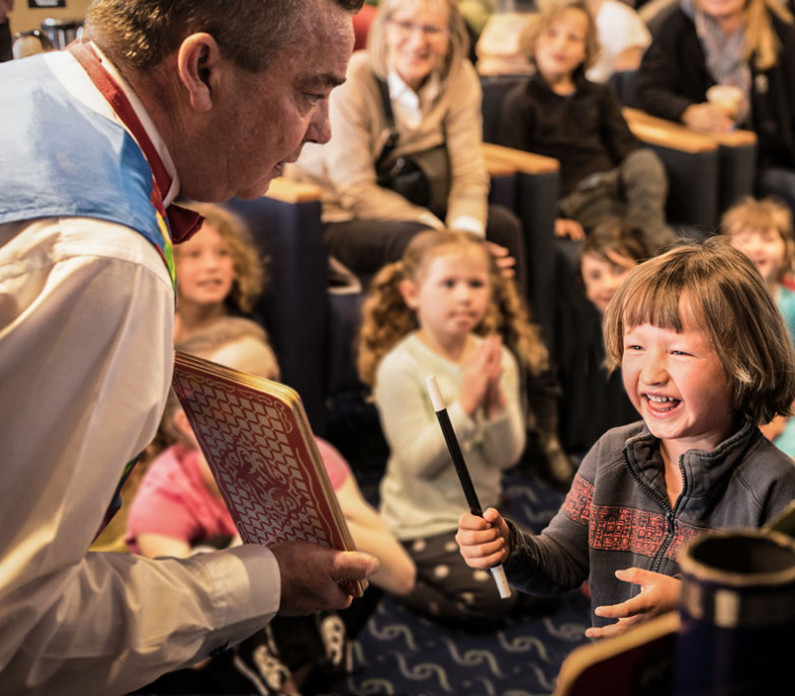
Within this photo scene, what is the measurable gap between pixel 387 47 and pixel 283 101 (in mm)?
2137

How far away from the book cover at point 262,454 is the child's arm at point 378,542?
1050 millimetres

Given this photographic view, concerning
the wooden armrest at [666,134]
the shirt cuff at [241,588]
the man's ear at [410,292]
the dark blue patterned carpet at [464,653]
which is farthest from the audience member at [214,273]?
the shirt cuff at [241,588]

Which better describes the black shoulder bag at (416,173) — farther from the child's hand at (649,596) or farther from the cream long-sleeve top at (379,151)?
the child's hand at (649,596)

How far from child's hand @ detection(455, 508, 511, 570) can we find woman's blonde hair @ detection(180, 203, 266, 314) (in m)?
1.83

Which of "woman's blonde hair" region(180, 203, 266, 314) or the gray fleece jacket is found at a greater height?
the gray fleece jacket

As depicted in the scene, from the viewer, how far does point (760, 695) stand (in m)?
0.58

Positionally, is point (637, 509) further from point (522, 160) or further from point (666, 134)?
point (666, 134)

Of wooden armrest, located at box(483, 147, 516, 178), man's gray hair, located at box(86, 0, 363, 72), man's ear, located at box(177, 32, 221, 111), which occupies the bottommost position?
wooden armrest, located at box(483, 147, 516, 178)

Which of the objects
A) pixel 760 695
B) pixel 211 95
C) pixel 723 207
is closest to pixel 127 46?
pixel 211 95

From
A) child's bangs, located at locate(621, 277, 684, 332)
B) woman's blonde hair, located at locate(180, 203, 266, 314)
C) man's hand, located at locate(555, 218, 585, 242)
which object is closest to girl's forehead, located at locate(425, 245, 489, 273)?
woman's blonde hair, located at locate(180, 203, 266, 314)

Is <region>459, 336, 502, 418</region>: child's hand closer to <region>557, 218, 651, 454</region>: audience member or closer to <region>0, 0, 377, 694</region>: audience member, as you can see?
<region>557, 218, 651, 454</region>: audience member

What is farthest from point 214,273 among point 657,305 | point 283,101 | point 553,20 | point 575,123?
point 657,305

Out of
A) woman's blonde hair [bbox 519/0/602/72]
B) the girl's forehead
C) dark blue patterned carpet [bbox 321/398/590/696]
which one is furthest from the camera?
woman's blonde hair [bbox 519/0/602/72]

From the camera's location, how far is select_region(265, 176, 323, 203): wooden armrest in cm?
279
